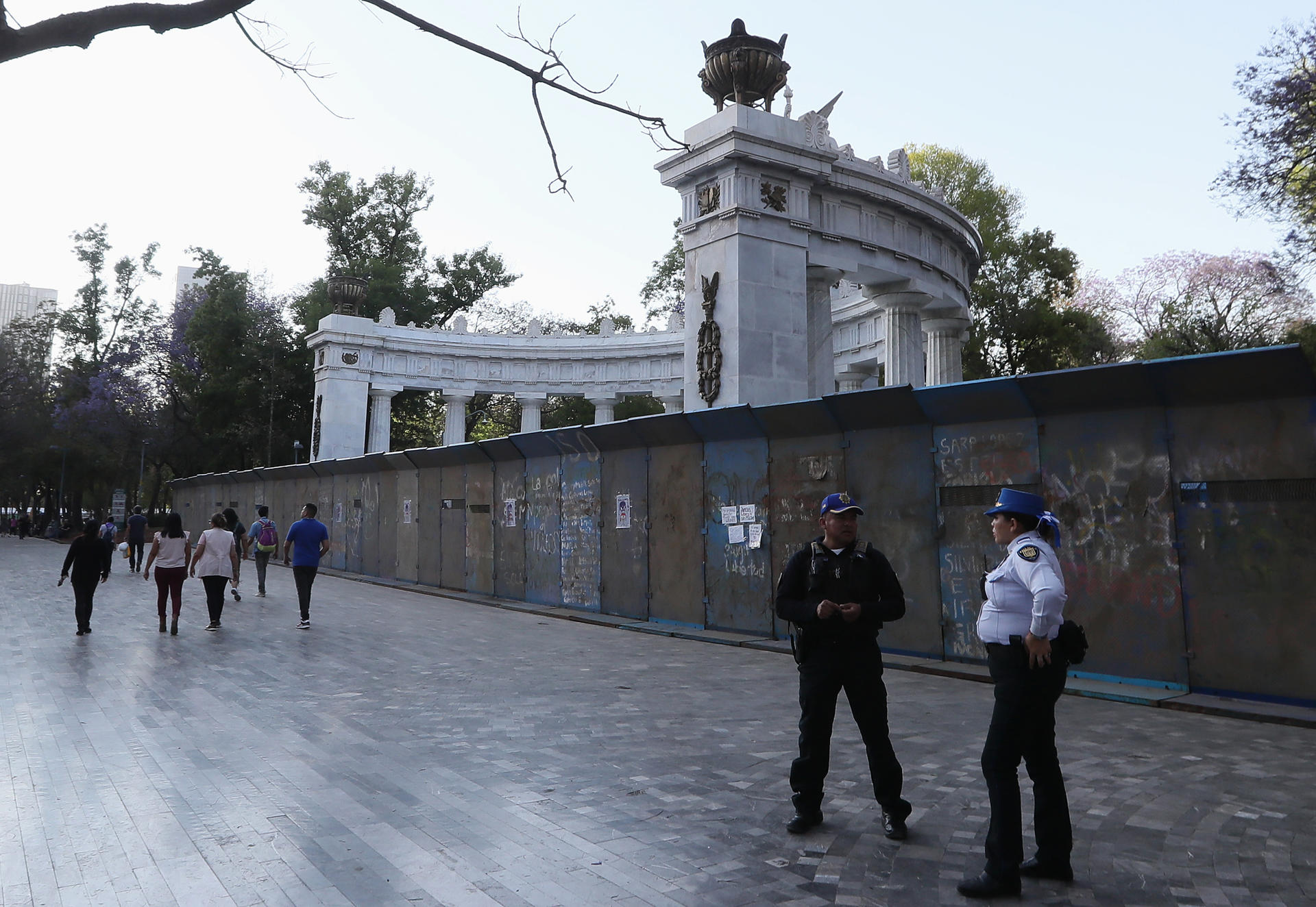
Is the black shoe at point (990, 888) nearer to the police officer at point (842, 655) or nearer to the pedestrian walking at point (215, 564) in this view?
the police officer at point (842, 655)

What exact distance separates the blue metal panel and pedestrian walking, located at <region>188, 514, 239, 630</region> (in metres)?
5.48

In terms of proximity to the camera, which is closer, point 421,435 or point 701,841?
point 701,841

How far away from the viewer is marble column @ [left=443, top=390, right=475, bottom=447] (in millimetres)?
38750

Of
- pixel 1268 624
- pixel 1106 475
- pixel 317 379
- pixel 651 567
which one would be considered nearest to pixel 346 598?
pixel 651 567

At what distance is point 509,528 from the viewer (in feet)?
58.6

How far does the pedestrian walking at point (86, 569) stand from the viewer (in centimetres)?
1211

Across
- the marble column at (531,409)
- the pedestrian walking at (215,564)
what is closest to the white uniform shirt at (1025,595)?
the pedestrian walking at (215,564)

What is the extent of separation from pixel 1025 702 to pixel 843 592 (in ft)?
3.40

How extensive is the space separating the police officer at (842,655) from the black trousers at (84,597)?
1097cm

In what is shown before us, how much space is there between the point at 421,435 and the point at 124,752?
48.5 metres

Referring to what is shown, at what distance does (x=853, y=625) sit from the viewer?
473 cm

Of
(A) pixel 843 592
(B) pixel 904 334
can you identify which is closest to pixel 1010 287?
(B) pixel 904 334

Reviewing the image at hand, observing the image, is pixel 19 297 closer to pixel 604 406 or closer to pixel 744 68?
pixel 604 406

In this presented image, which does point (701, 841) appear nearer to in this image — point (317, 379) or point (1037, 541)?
point (1037, 541)
